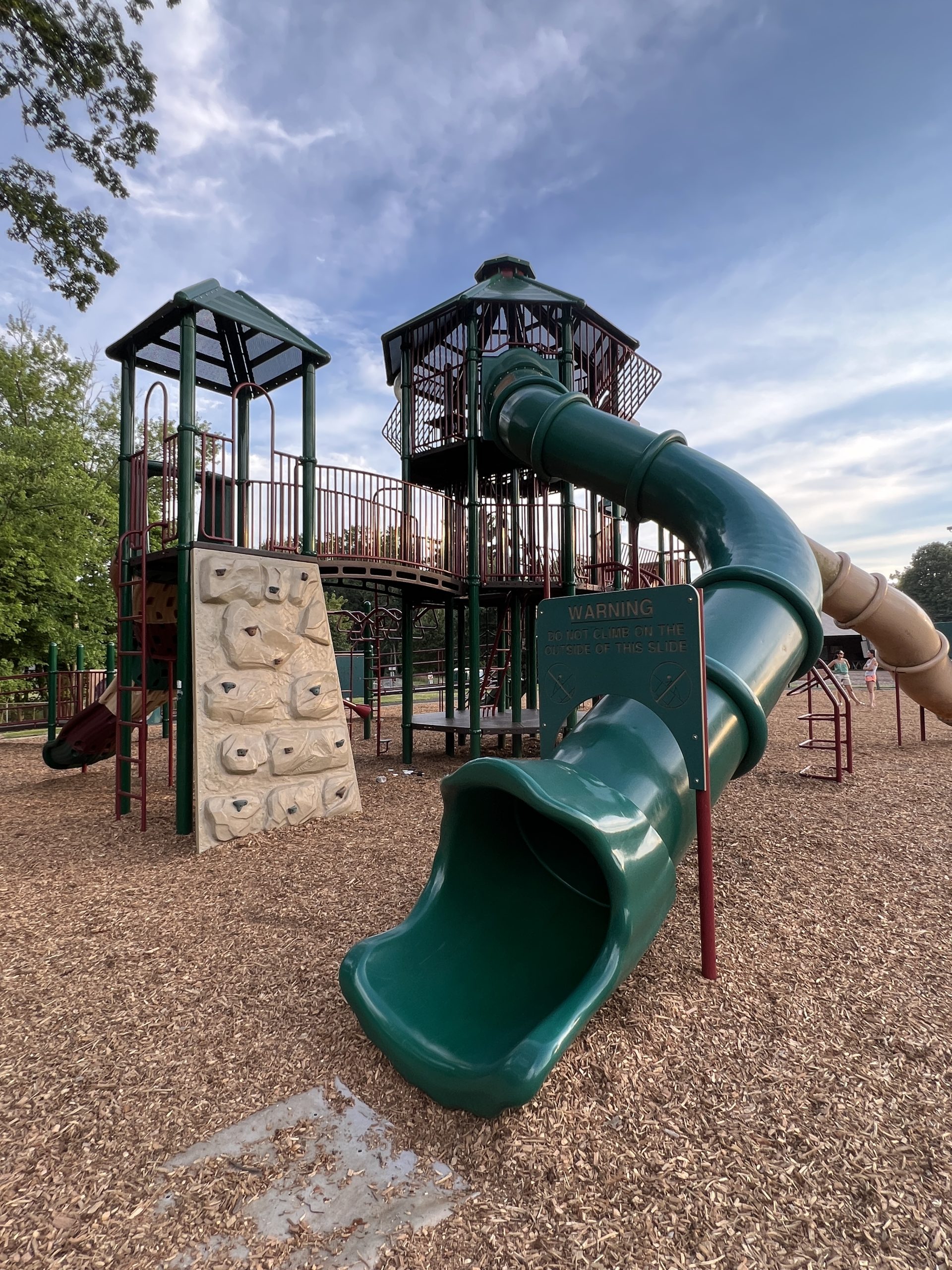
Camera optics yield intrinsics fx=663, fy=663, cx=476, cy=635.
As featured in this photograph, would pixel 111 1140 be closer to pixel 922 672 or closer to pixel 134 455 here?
pixel 134 455

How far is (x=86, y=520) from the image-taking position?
14469 millimetres

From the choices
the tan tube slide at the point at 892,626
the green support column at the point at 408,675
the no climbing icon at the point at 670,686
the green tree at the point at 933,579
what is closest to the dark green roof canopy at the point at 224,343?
the green support column at the point at 408,675

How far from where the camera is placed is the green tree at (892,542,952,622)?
4681 cm

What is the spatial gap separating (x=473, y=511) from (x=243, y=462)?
9.41ft

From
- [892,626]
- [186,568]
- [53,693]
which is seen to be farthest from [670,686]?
[53,693]

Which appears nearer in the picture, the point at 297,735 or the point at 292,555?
the point at 297,735

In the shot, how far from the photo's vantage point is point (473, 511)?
8656 mm

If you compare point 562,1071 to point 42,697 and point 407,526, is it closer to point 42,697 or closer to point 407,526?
point 407,526

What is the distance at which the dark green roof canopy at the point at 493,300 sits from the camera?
29.5ft

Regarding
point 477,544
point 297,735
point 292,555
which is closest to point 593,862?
point 297,735

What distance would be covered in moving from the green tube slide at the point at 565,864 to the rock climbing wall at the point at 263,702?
10.3 feet

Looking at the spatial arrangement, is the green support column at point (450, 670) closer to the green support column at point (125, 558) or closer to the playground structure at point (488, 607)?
the playground structure at point (488, 607)

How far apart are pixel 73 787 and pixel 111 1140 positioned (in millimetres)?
7457

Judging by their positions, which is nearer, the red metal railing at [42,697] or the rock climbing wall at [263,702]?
the rock climbing wall at [263,702]
